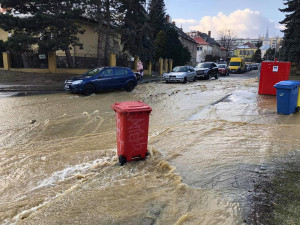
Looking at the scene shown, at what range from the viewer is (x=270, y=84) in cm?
1178

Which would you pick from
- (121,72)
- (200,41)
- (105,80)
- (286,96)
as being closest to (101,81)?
(105,80)

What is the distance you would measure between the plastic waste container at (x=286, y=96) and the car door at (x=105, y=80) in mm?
8776

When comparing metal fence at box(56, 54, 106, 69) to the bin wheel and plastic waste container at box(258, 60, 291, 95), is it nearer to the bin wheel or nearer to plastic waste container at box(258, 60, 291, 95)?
plastic waste container at box(258, 60, 291, 95)

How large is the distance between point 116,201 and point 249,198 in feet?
5.52

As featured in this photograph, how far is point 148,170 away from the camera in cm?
405

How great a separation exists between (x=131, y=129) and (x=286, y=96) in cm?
585

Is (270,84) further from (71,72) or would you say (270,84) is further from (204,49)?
(204,49)

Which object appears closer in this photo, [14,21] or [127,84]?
[127,84]

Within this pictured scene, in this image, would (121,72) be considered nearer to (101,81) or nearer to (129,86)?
(129,86)

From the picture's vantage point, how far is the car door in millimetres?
13430

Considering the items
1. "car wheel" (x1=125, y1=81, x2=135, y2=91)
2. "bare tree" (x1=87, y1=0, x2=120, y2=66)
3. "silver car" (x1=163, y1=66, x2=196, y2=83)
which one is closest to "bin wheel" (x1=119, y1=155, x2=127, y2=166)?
"car wheel" (x1=125, y1=81, x2=135, y2=91)

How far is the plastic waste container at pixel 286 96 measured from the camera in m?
7.62

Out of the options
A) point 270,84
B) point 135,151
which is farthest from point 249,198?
point 270,84

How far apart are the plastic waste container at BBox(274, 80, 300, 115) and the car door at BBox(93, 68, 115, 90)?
→ 8.78m
